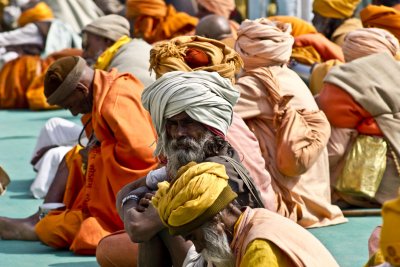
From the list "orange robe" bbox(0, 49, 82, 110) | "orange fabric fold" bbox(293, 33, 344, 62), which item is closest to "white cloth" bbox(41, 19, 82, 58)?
"orange robe" bbox(0, 49, 82, 110)

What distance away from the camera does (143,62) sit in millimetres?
9383

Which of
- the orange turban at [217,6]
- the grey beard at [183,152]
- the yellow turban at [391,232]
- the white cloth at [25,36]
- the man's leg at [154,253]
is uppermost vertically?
the yellow turban at [391,232]

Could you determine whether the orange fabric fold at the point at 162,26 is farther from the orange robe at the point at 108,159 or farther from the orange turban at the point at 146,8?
the orange robe at the point at 108,159

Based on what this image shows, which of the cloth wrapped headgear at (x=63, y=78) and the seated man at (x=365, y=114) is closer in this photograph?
the cloth wrapped headgear at (x=63, y=78)

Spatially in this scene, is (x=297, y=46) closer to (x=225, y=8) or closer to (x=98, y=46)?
(x=98, y=46)

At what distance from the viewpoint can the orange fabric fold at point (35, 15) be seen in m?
13.5

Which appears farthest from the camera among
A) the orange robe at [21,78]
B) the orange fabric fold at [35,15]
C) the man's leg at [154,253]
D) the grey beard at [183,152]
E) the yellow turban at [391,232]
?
the orange fabric fold at [35,15]

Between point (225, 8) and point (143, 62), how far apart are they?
3.77 m

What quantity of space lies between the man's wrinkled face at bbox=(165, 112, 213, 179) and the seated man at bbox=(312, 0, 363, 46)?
18.3 feet

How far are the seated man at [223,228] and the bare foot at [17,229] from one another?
2.94 m

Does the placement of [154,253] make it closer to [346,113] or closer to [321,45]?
[346,113]

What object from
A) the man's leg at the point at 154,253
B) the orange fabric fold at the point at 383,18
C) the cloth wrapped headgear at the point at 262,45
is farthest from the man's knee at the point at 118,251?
the orange fabric fold at the point at 383,18

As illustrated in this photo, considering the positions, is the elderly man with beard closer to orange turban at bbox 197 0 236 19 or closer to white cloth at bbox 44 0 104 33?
orange turban at bbox 197 0 236 19

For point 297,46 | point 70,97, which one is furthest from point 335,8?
point 70,97
